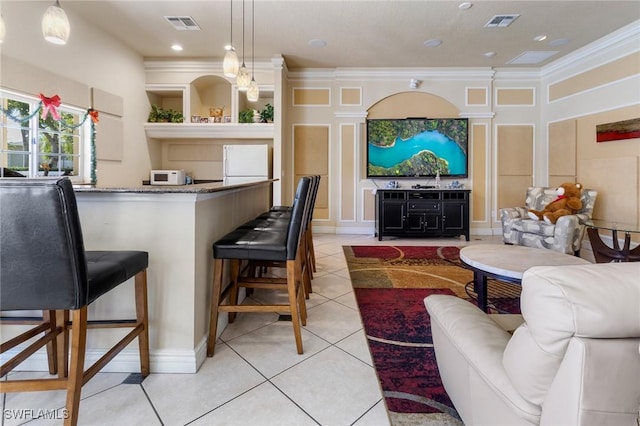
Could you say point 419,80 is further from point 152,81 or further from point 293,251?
point 293,251

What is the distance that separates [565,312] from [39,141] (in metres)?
4.83

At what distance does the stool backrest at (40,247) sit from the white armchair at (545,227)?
429 centimetres

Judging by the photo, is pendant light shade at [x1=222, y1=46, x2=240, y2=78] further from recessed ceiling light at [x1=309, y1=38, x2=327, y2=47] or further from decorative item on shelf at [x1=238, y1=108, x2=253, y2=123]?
decorative item on shelf at [x1=238, y1=108, x2=253, y2=123]

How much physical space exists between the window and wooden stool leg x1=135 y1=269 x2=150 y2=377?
80.5 inches

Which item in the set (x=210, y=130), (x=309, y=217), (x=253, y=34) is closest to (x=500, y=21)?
(x=253, y=34)

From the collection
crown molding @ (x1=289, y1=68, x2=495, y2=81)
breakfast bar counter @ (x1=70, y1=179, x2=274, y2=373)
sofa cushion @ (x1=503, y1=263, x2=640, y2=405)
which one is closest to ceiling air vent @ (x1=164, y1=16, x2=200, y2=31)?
crown molding @ (x1=289, y1=68, x2=495, y2=81)

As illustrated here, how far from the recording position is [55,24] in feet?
6.79

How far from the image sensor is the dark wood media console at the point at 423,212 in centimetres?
527

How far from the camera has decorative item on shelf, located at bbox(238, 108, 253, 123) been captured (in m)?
5.33

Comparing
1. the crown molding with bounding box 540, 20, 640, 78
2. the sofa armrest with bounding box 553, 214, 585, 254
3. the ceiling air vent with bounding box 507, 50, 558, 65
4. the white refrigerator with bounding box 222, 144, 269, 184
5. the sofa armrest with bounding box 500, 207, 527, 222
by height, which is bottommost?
the sofa armrest with bounding box 553, 214, 585, 254

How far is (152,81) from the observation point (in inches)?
210

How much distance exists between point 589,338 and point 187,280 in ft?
5.20

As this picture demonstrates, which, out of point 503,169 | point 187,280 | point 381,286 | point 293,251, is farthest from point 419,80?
point 187,280

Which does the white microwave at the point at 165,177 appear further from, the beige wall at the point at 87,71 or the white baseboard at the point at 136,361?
the white baseboard at the point at 136,361
